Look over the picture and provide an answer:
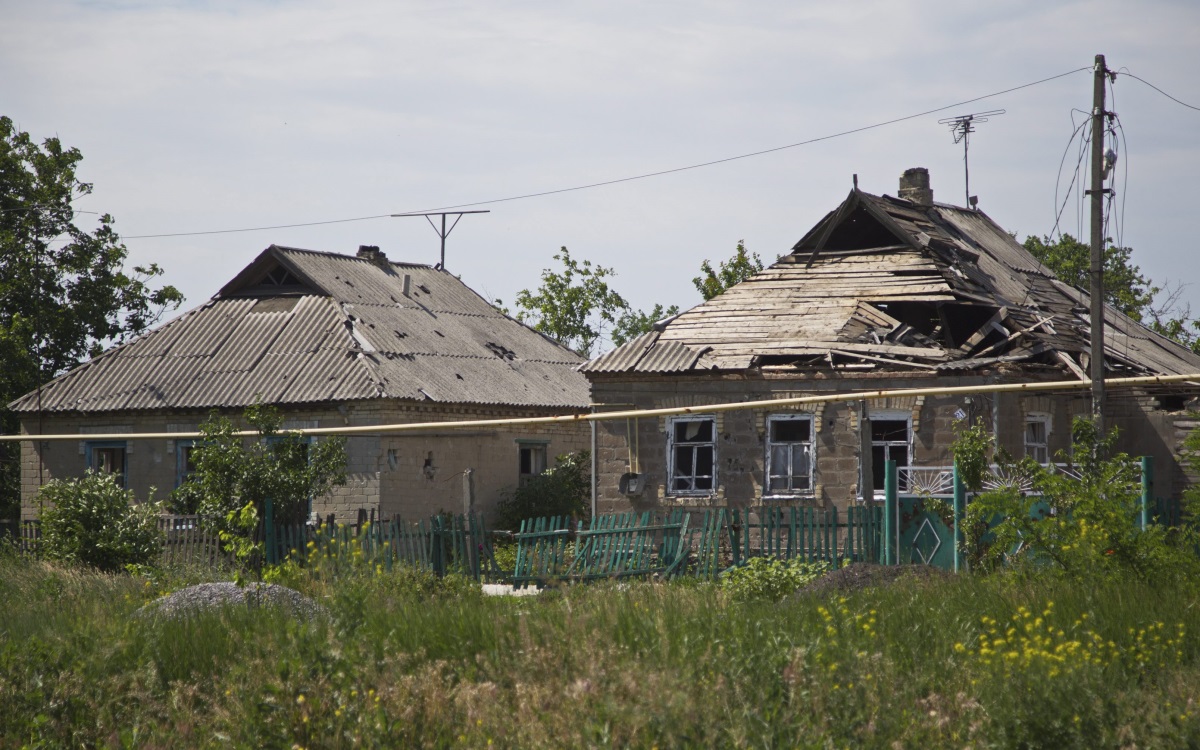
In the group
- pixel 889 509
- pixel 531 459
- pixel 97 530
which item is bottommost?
pixel 97 530

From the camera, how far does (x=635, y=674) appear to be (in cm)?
659

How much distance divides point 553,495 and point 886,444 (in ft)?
27.1

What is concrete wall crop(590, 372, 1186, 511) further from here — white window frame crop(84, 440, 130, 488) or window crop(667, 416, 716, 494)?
white window frame crop(84, 440, 130, 488)

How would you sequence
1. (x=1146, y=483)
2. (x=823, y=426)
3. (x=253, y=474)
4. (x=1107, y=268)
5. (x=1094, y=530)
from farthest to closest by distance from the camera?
(x=1107, y=268) → (x=823, y=426) → (x=253, y=474) → (x=1146, y=483) → (x=1094, y=530)

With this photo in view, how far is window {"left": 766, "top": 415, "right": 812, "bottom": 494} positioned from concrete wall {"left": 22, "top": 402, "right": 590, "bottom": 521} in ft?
22.4

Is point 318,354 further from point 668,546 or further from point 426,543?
point 668,546

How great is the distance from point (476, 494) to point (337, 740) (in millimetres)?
16809

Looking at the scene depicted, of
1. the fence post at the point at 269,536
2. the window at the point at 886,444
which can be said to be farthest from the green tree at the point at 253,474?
the window at the point at 886,444

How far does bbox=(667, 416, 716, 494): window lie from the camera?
18609 mm

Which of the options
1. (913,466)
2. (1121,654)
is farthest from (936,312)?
(1121,654)

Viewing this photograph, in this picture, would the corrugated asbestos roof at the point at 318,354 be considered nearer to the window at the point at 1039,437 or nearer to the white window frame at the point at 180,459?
the white window frame at the point at 180,459

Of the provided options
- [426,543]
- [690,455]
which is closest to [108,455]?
[426,543]

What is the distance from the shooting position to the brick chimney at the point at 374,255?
29.5 meters

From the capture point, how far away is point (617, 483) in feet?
62.4
